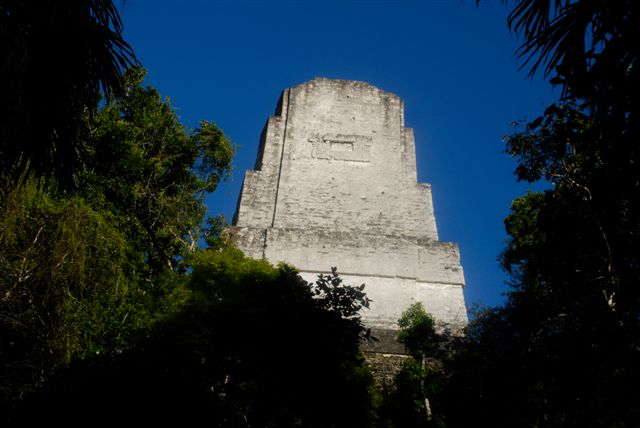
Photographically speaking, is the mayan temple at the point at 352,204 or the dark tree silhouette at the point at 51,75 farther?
the mayan temple at the point at 352,204

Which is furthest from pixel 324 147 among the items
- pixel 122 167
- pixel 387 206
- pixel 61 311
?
pixel 61 311

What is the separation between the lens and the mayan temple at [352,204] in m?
14.1

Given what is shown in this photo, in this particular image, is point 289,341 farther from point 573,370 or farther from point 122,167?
point 122,167

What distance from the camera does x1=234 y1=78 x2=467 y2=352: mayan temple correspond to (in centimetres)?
1408

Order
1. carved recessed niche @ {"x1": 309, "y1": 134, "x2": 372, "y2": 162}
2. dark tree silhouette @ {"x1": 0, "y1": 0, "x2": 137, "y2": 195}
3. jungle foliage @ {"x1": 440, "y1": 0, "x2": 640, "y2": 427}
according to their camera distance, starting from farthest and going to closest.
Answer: carved recessed niche @ {"x1": 309, "y1": 134, "x2": 372, "y2": 162}, jungle foliage @ {"x1": 440, "y1": 0, "x2": 640, "y2": 427}, dark tree silhouette @ {"x1": 0, "y1": 0, "x2": 137, "y2": 195}

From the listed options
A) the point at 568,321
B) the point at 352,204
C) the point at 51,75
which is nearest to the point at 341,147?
the point at 352,204

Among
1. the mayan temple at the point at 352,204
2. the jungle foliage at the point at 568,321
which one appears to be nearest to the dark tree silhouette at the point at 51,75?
the jungle foliage at the point at 568,321

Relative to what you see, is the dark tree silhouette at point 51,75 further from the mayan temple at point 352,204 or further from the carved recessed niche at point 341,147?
the carved recessed niche at point 341,147

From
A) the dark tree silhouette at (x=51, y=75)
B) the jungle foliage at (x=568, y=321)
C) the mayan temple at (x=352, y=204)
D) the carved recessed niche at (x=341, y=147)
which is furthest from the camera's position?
the carved recessed niche at (x=341, y=147)

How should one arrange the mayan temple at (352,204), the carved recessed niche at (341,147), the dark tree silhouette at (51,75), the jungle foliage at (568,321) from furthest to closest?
1. the carved recessed niche at (341,147)
2. the mayan temple at (352,204)
3. the jungle foliage at (568,321)
4. the dark tree silhouette at (51,75)

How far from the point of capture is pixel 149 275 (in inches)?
486

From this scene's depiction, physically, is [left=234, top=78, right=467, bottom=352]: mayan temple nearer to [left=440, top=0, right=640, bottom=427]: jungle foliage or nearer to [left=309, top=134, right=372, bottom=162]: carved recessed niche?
[left=309, top=134, right=372, bottom=162]: carved recessed niche

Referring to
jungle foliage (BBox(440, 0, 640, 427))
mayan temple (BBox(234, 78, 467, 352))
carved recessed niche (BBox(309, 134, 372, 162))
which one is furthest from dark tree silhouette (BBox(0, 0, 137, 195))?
carved recessed niche (BBox(309, 134, 372, 162))

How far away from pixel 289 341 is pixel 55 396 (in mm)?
2400
